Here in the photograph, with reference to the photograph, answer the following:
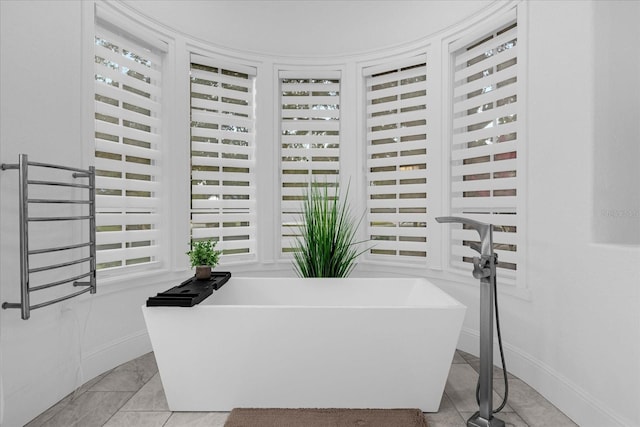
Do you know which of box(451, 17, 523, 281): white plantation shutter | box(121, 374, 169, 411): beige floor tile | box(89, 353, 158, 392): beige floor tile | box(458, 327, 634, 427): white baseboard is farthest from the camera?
box(451, 17, 523, 281): white plantation shutter

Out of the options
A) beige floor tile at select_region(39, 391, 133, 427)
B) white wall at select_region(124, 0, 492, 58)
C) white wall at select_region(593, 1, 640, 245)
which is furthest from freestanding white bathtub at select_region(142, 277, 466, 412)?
white wall at select_region(124, 0, 492, 58)

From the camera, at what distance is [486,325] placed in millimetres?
2047

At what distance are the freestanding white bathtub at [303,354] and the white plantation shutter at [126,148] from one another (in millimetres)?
1045

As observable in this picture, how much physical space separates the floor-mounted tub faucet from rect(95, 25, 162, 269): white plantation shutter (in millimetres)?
2335

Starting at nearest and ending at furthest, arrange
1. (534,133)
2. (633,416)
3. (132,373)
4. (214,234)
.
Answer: (633,416) < (534,133) < (132,373) < (214,234)

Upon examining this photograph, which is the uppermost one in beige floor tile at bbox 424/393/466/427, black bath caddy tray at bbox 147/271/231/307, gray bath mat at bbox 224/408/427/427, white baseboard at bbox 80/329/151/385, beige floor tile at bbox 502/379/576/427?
black bath caddy tray at bbox 147/271/231/307

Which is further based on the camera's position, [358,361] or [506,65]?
[506,65]

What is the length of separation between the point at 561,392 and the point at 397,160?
6.85 ft

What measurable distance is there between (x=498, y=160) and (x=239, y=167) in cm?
215

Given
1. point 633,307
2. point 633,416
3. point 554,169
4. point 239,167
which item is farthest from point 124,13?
point 633,416

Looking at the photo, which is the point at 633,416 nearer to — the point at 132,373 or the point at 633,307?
the point at 633,307

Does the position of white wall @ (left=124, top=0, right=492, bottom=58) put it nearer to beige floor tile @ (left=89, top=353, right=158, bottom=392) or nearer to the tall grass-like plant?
the tall grass-like plant

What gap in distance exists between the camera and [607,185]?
1995mm

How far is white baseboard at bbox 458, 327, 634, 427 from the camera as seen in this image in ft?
6.14
